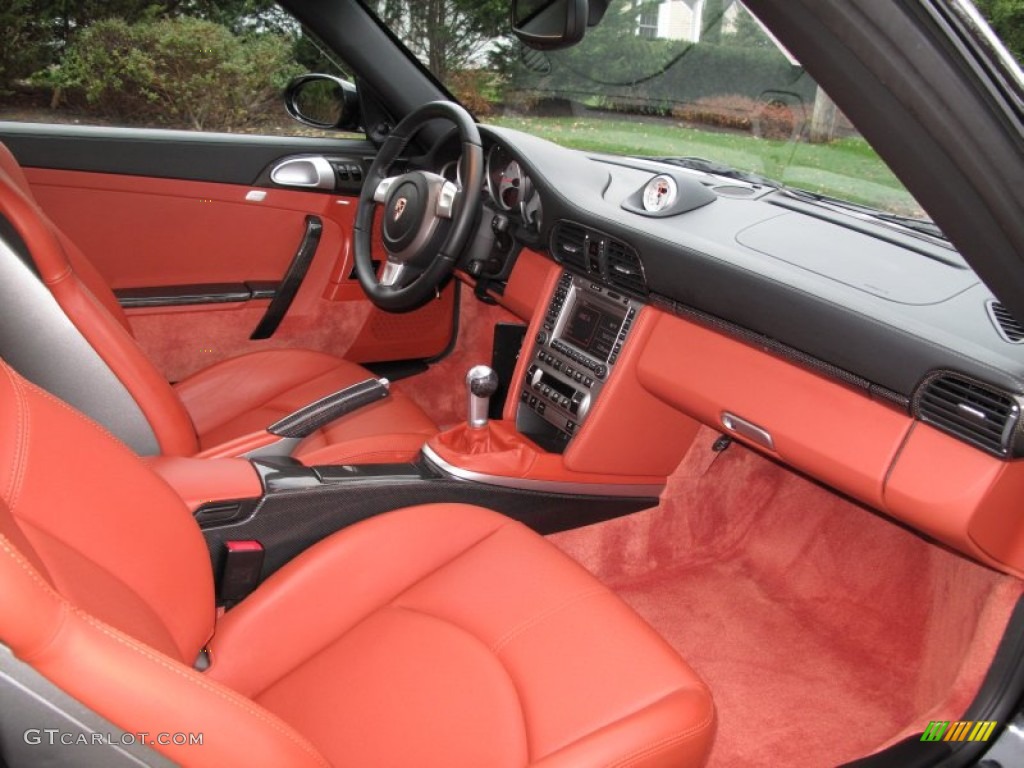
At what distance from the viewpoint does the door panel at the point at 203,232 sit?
2.55m

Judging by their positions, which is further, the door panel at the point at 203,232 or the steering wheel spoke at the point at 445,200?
the door panel at the point at 203,232

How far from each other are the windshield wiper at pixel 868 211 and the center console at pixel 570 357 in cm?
48

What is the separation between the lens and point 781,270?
1.75 m

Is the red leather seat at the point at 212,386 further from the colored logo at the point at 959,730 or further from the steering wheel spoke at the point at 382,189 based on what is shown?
the colored logo at the point at 959,730

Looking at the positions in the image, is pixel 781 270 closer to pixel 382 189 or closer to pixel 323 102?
pixel 382 189

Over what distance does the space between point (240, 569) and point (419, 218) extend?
1010 millimetres

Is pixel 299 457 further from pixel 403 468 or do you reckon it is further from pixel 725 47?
pixel 725 47

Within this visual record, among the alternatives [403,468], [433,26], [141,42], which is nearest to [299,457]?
[403,468]

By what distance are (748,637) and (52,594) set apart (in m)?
1.79

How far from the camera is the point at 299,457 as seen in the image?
1.98 m

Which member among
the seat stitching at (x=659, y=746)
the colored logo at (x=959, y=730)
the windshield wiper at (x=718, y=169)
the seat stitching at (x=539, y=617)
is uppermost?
the windshield wiper at (x=718, y=169)

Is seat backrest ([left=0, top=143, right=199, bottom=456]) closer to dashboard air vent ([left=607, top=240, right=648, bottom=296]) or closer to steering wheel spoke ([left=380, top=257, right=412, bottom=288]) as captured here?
steering wheel spoke ([left=380, top=257, right=412, bottom=288])

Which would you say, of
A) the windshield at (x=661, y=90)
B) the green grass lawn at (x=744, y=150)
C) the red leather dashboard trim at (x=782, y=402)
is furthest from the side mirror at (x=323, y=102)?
the red leather dashboard trim at (x=782, y=402)

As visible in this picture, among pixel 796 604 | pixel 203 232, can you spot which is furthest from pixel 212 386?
pixel 796 604
